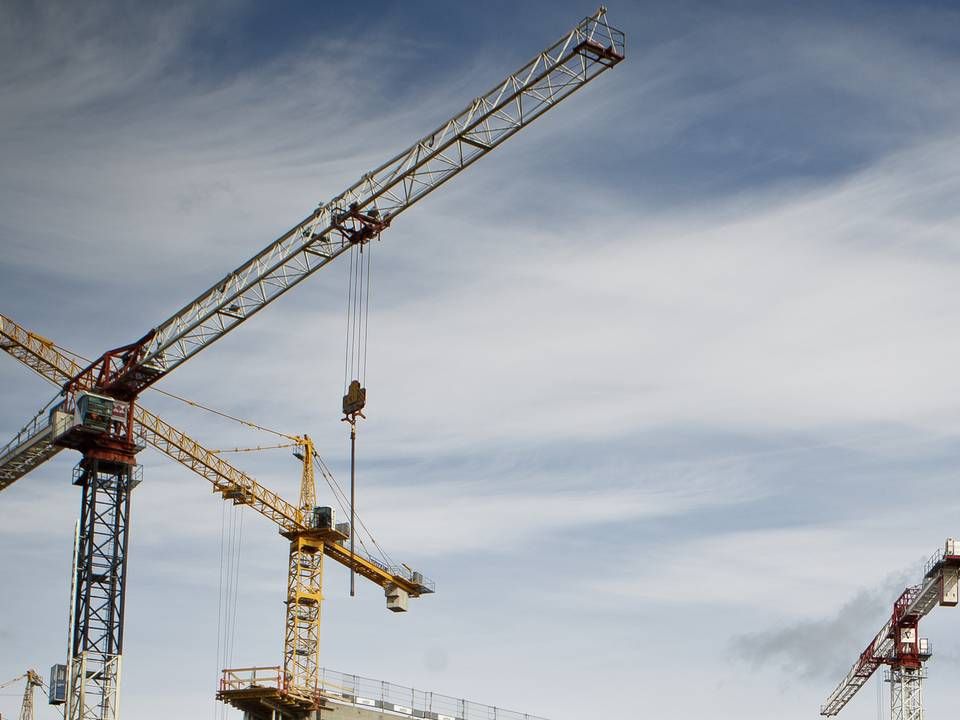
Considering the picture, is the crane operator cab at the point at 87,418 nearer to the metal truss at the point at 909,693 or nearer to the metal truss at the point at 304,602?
the metal truss at the point at 304,602

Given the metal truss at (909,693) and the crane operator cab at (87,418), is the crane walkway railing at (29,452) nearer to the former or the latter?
the crane operator cab at (87,418)

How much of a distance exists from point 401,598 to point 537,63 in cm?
5180

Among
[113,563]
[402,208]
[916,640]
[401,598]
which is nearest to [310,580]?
[401,598]

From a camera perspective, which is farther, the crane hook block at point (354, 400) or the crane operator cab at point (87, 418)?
A: the crane operator cab at point (87, 418)

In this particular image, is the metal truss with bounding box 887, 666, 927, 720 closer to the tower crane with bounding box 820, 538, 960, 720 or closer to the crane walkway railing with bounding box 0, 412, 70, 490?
the tower crane with bounding box 820, 538, 960, 720

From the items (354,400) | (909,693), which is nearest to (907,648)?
(909,693)

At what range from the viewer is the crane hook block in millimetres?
100625

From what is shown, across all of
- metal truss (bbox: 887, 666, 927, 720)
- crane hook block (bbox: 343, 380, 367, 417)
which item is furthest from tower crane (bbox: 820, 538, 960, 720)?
crane hook block (bbox: 343, 380, 367, 417)

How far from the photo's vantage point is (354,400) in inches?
3969

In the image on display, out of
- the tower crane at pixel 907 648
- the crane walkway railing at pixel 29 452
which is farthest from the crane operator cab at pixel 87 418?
the tower crane at pixel 907 648

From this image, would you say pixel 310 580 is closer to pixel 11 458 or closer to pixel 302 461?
pixel 302 461

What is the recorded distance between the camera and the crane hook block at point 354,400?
3962 inches

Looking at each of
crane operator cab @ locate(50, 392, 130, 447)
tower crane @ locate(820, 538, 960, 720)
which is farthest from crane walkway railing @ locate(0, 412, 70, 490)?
tower crane @ locate(820, 538, 960, 720)

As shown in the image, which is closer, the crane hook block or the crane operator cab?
the crane hook block
